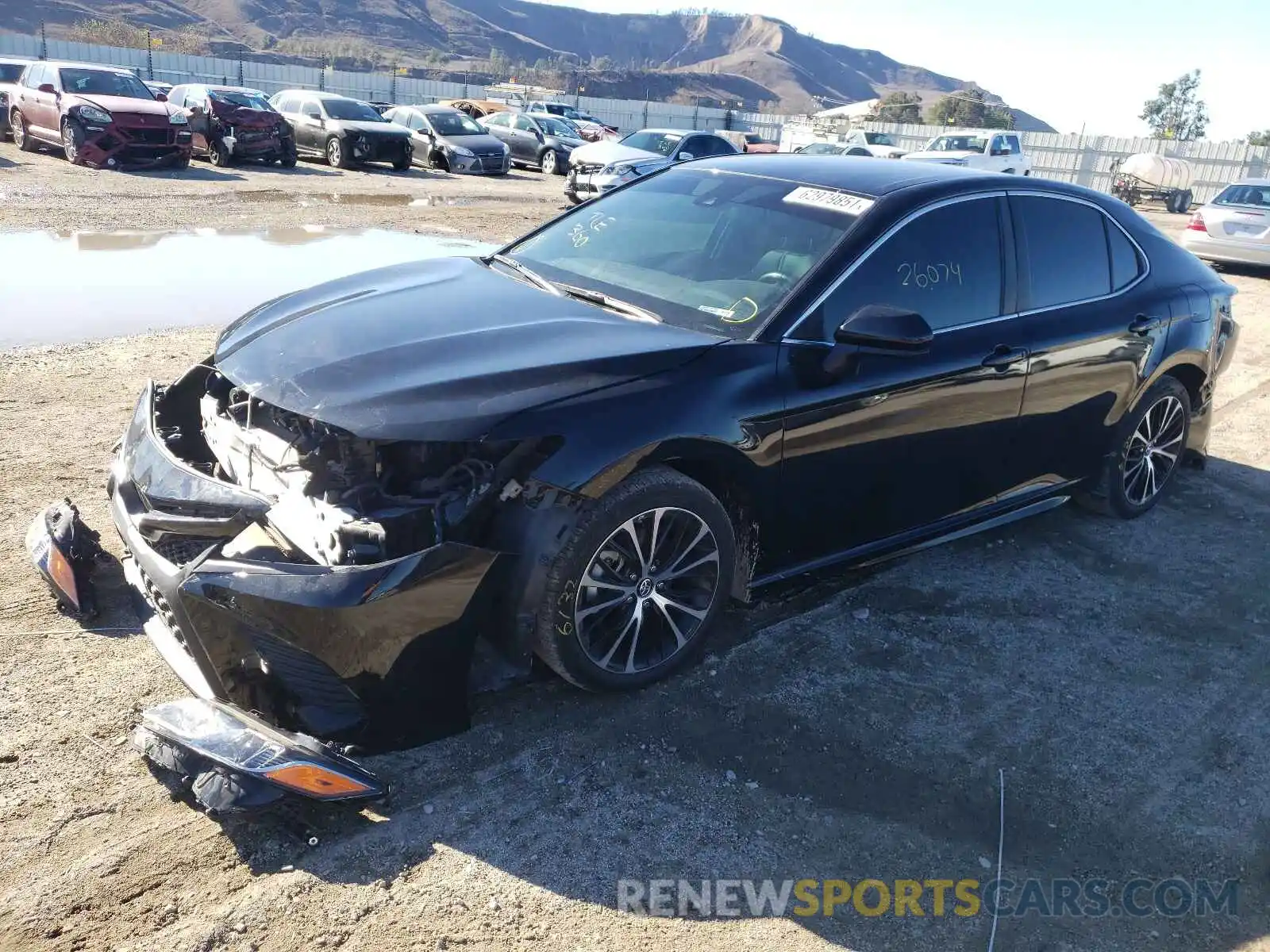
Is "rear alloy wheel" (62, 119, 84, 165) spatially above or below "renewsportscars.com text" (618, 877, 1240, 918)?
above

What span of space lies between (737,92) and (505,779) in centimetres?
14968

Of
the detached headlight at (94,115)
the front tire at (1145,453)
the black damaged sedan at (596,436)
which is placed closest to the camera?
the black damaged sedan at (596,436)

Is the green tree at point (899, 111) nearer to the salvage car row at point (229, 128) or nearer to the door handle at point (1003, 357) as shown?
the salvage car row at point (229, 128)

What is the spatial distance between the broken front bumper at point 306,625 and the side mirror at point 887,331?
5.26 ft

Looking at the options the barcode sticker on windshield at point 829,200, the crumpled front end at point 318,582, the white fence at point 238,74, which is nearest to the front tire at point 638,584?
the crumpled front end at point 318,582

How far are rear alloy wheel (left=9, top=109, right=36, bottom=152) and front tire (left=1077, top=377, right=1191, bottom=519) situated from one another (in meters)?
20.7

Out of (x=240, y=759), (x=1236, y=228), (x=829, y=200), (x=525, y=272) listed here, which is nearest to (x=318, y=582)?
(x=240, y=759)

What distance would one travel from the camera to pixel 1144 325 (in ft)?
17.0

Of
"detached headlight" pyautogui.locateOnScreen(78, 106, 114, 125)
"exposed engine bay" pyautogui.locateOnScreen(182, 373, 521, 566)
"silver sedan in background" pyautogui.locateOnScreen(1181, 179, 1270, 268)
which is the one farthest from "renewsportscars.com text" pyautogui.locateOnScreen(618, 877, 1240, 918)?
"detached headlight" pyautogui.locateOnScreen(78, 106, 114, 125)

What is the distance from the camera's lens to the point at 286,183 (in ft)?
61.1

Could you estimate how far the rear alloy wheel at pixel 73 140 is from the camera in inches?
696

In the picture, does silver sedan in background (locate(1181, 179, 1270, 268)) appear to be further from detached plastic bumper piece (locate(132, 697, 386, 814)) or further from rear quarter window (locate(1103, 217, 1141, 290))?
detached plastic bumper piece (locate(132, 697, 386, 814))

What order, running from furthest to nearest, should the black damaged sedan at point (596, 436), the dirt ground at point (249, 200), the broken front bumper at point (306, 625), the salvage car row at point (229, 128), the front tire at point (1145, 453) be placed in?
the salvage car row at point (229, 128), the dirt ground at point (249, 200), the front tire at point (1145, 453), the black damaged sedan at point (596, 436), the broken front bumper at point (306, 625)

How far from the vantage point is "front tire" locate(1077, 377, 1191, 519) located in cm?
542
